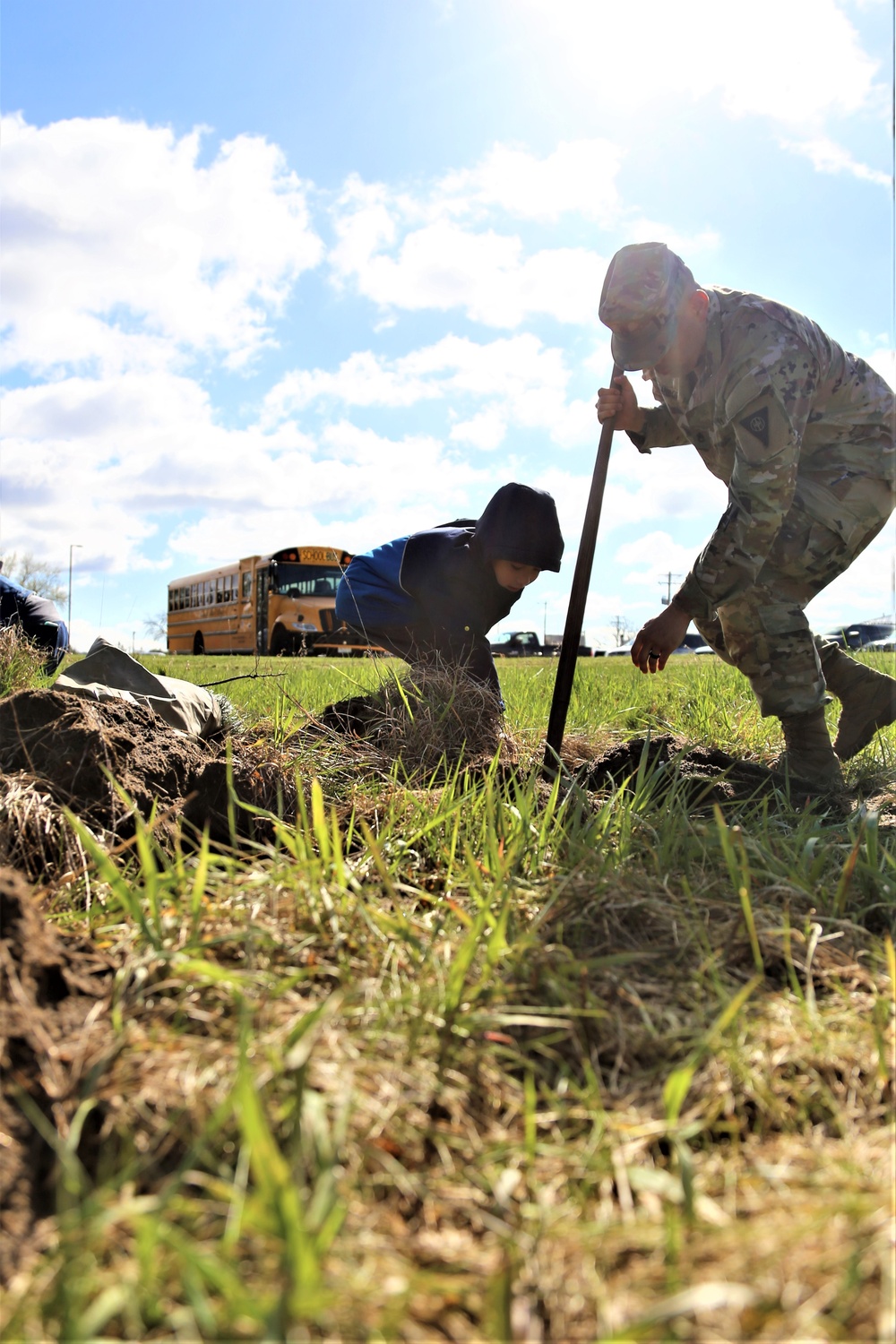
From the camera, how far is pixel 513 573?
4375mm

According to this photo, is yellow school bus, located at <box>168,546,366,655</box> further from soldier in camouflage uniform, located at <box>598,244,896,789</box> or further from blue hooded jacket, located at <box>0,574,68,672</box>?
soldier in camouflage uniform, located at <box>598,244,896,789</box>

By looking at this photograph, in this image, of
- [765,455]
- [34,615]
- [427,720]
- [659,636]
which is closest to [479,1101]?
[427,720]

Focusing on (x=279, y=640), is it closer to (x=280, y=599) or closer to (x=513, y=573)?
(x=280, y=599)

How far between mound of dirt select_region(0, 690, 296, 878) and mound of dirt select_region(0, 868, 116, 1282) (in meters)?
0.49

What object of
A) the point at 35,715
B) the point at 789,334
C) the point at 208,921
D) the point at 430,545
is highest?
the point at 789,334

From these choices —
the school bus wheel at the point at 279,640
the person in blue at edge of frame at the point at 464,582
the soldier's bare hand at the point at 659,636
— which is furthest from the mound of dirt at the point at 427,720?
the school bus wheel at the point at 279,640

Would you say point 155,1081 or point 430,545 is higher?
point 430,545

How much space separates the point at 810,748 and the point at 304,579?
55.1 ft

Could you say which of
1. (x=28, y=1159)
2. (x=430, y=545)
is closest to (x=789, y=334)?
(x=430, y=545)

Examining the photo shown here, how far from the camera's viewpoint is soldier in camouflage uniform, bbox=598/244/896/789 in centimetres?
306

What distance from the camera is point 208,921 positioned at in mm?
1472

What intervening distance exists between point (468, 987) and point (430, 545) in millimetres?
3377

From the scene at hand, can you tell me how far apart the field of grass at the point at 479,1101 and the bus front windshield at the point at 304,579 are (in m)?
17.5

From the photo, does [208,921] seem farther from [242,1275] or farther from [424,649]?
[424,649]
